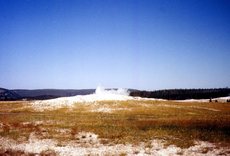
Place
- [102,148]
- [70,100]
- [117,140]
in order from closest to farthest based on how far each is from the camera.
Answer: [102,148] < [117,140] < [70,100]

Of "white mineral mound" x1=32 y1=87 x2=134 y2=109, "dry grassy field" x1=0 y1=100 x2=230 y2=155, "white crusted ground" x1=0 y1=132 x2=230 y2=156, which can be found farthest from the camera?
"white mineral mound" x1=32 y1=87 x2=134 y2=109

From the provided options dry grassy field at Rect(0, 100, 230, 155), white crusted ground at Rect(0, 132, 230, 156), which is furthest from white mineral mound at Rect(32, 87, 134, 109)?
white crusted ground at Rect(0, 132, 230, 156)

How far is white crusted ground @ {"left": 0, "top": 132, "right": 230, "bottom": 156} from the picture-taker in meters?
27.3

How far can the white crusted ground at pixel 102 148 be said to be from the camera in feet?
89.6

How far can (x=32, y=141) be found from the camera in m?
33.5

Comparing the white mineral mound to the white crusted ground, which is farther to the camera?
the white mineral mound

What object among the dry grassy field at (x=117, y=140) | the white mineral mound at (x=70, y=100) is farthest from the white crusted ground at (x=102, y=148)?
the white mineral mound at (x=70, y=100)

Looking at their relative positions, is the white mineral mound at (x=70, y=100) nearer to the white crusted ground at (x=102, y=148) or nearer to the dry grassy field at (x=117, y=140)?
the dry grassy field at (x=117, y=140)

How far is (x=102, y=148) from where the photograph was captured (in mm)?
29641

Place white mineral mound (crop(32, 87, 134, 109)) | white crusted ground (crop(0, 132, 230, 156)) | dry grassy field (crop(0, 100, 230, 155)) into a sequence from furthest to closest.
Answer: white mineral mound (crop(32, 87, 134, 109)) < dry grassy field (crop(0, 100, 230, 155)) < white crusted ground (crop(0, 132, 230, 156))

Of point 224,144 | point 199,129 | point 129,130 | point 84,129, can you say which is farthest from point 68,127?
point 224,144

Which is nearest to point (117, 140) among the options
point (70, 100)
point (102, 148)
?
point (102, 148)

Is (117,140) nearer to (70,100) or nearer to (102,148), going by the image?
(102,148)

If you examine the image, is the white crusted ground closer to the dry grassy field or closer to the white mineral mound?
the dry grassy field
